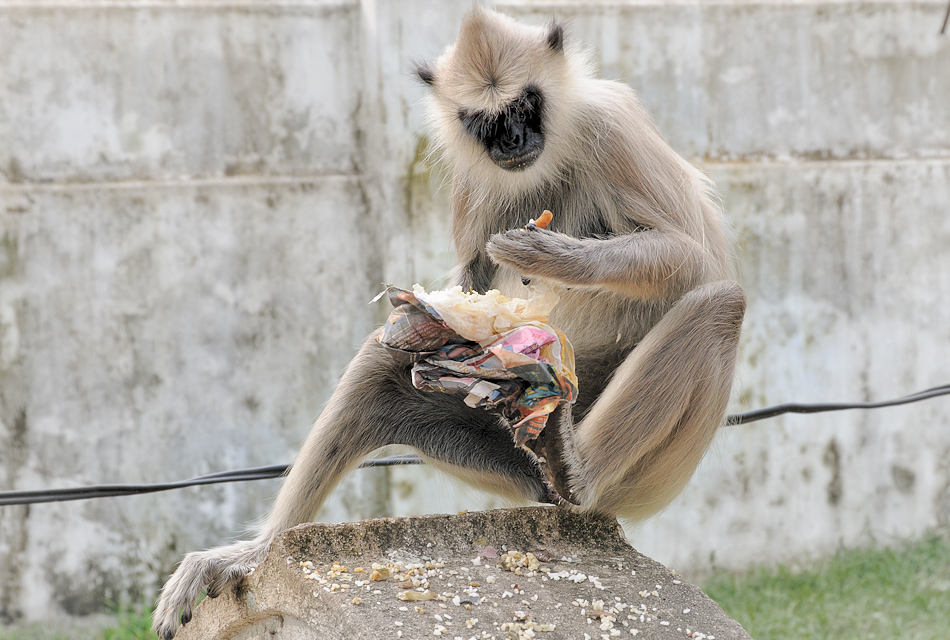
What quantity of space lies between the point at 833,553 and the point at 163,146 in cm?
448

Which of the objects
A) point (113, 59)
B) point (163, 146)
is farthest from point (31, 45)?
point (163, 146)

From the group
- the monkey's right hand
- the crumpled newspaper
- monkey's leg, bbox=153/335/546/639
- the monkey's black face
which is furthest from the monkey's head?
the monkey's right hand

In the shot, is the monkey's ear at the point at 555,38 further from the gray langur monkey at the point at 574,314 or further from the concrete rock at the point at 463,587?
the concrete rock at the point at 463,587

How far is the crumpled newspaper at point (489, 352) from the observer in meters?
2.48

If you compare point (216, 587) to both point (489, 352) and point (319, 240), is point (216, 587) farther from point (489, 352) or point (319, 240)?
point (319, 240)

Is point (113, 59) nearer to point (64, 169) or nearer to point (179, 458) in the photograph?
point (64, 169)

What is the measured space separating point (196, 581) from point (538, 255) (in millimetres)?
1391

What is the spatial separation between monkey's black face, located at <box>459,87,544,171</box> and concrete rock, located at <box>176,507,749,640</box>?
1.08 metres

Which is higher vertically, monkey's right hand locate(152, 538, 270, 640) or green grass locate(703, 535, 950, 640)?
monkey's right hand locate(152, 538, 270, 640)

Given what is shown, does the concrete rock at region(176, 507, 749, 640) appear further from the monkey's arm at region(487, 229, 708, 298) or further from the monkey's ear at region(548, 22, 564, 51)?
the monkey's ear at region(548, 22, 564, 51)

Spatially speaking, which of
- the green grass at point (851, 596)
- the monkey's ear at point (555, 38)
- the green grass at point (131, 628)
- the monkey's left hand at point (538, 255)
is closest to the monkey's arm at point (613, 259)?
the monkey's left hand at point (538, 255)

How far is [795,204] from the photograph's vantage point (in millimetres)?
5738

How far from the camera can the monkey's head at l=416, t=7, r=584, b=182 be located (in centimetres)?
306

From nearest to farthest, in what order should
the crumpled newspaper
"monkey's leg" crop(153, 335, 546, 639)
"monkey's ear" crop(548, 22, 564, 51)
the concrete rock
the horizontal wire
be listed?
1. the concrete rock
2. the crumpled newspaper
3. the horizontal wire
4. "monkey's leg" crop(153, 335, 546, 639)
5. "monkey's ear" crop(548, 22, 564, 51)
